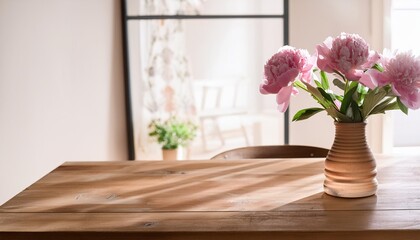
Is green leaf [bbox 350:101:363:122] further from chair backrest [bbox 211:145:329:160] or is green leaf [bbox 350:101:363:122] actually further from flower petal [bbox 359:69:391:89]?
chair backrest [bbox 211:145:329:160]

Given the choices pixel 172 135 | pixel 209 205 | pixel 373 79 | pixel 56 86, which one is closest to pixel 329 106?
pixel 373 79

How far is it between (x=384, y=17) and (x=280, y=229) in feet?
8.50

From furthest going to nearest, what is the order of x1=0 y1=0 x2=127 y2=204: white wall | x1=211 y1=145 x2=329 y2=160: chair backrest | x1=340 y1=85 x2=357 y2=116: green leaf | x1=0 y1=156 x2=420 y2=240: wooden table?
x1=211 y1=145 x2=329 y2=160: chair backrest < x1=0 y1=0 x2=127 y2=204: white wall < x1=340 y1=85 x2=357 y2=116: green leaf < x1=0 y1=156 x2=420 y2=240: wooden table

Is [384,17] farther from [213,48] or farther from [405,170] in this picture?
[405,170]

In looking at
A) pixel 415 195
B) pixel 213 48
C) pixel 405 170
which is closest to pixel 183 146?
pixel 213 48

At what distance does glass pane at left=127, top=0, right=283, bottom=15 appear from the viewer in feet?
10.3

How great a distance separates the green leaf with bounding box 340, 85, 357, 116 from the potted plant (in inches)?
85.8

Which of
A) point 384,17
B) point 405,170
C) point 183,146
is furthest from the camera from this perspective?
point 183,146

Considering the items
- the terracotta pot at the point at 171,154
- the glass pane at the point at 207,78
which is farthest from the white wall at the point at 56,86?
the terracotta pot at the point at 171,154

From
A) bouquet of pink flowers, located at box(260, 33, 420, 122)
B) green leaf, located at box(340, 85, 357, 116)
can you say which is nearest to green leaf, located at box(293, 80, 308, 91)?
bouquet of pink flowers, located at box(260, 33, 420, 122)

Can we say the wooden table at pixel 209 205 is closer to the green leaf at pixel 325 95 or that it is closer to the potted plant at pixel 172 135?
the green leaf at pixel 325 95

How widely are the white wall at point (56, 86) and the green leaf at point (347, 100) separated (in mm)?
1257

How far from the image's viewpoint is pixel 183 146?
3.21 m

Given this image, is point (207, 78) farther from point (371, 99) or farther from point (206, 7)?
point (371, 99)
